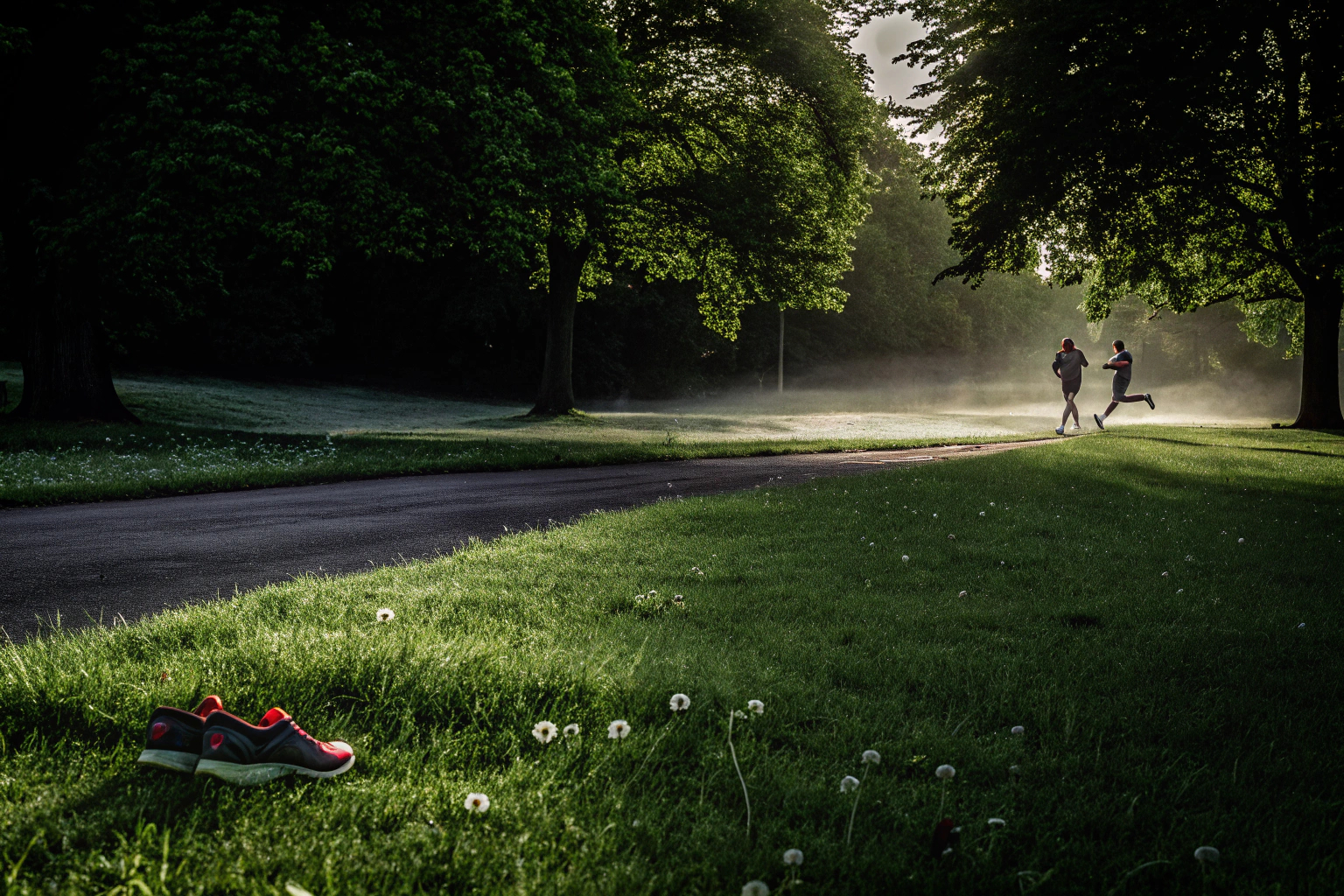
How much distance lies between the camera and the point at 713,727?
10.5 feet

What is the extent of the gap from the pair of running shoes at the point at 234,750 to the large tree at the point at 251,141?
14516 millimetres

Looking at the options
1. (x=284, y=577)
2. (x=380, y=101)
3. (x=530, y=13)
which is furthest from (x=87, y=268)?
(x=284, y=577)

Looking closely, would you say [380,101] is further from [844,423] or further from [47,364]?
[844,423]

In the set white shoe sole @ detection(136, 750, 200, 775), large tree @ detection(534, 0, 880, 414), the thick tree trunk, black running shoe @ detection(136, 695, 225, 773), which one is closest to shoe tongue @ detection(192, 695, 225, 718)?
black running shoe @ detection(136, 695, 225, 773)

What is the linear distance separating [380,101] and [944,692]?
16254mm

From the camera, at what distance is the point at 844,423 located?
94.0ft

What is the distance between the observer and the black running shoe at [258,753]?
263cm

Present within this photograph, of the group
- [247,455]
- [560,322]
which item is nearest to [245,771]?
[247,455]

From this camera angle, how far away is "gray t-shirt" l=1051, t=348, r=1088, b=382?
2170 centimetres

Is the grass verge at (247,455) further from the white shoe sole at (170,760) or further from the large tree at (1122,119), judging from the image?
the white shoe sole at (170,760)

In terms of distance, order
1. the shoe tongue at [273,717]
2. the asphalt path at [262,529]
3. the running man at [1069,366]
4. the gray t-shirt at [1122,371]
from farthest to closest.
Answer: the running man at [1069,366] < the gray t-shirt at [1122,371] < the asphalt path at [262,529] < the shoe tongue at [273,717]

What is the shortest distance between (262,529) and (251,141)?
10.1 m

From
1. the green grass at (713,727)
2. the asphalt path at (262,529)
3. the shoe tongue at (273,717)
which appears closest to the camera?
the green grass at (713,727)

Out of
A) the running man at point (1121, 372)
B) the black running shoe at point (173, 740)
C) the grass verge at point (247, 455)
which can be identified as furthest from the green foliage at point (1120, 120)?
the black running shoe at point (173, 740)
